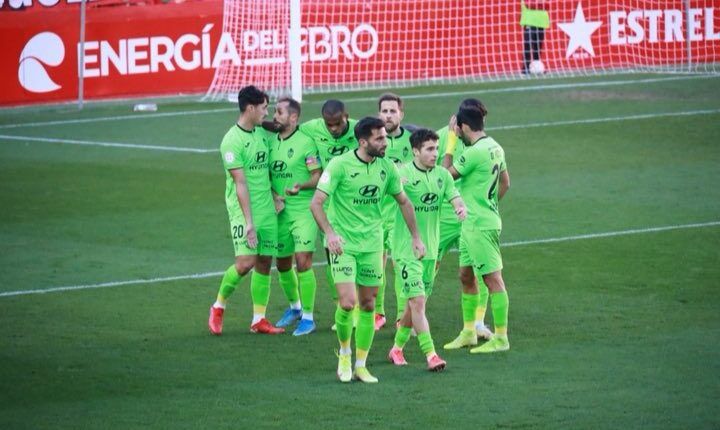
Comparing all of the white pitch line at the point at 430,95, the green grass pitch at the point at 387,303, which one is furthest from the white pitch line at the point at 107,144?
the white pitch line at the point at 430,95

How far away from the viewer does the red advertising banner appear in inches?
1217

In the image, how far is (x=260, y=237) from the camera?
1302 centimetres

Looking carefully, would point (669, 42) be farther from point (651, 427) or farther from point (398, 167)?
point (651, 427)

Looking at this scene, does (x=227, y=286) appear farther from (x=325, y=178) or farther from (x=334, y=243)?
(x=334, y=243)

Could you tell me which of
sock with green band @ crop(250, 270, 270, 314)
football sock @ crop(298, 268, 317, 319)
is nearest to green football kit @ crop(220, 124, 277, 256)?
sock with green band @ crop(250, 270, 270, 314)

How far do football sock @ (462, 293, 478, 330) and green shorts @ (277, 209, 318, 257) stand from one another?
1471mm

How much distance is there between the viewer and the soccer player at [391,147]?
1283 centimetres

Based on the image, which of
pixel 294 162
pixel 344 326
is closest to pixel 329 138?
pixel 294 162

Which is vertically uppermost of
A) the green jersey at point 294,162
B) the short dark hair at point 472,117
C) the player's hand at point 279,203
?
the short dark hair at point 472,117

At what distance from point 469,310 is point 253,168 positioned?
2255 mm

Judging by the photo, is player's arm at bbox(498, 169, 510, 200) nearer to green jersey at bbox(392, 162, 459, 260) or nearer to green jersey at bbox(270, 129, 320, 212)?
green jersey at bbox(392, 162, 459, 260)

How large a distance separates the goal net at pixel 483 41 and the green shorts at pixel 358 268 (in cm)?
2101

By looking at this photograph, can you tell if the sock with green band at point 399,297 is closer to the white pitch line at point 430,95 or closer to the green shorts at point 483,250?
the green shorts at point 483,250

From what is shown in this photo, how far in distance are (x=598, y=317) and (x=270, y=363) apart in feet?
9.98
